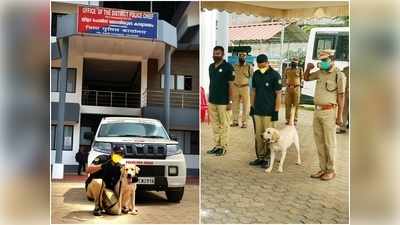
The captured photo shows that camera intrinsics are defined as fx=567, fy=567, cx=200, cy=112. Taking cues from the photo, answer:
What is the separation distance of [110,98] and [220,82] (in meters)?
1.05

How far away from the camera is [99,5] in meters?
5.29

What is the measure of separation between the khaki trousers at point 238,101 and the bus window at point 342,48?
2.98ft

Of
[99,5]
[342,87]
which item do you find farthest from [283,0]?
[99,5]

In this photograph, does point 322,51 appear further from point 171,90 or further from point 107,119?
point 107,119

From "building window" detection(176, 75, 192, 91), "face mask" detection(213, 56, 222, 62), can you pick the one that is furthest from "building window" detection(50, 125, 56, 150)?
"face mask" detection(213, 56, 222, 62)

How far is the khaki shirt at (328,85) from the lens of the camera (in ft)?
17.4

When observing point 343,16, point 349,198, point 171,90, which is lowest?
point 349,198

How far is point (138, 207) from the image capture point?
A: 525 cm

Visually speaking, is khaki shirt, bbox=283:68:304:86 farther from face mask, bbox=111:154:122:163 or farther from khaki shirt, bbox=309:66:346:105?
face mask, bbox=111:154:122:163

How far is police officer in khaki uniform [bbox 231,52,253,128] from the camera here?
5.41 metres

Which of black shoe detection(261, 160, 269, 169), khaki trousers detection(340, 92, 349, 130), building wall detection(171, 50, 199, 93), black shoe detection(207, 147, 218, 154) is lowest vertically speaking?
black shoe detection(261, 160, 269, 169)

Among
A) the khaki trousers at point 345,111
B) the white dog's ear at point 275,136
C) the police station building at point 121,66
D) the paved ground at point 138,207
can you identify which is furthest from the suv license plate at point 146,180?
the khaki trousers at point 345,111

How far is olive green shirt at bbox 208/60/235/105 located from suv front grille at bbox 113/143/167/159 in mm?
653

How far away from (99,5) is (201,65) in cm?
110
